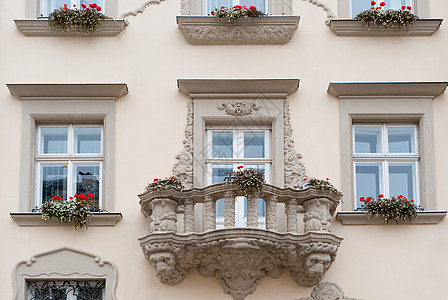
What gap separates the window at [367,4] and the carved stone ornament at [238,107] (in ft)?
6.81

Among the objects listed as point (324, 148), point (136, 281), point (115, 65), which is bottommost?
point (136, 281)

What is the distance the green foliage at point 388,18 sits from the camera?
51.0 feet

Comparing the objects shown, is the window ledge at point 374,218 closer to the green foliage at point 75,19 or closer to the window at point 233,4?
the window at point 233,4

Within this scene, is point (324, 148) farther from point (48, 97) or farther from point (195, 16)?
point (48, 97)

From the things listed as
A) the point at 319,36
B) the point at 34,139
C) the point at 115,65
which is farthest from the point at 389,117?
the point at 34,139

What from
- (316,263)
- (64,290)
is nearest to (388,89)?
(316,263)

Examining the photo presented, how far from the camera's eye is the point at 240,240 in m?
14.0

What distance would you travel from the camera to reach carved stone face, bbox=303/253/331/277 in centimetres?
1419

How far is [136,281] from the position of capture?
1472 cm

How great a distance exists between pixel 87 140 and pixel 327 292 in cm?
392

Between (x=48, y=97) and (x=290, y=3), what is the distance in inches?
144

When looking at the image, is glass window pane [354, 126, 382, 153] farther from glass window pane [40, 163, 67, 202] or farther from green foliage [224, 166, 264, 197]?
glass window pane [40, 163, 67, 202]

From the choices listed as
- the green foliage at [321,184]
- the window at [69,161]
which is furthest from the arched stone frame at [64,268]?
the green foliage at [321,184]

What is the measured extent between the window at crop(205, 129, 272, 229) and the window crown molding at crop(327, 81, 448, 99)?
3.82 ft
